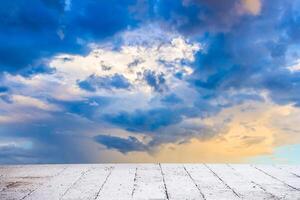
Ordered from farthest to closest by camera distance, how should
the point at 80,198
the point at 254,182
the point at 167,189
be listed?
the point at 254,182 → the point at 167,189 → the point at 80,198

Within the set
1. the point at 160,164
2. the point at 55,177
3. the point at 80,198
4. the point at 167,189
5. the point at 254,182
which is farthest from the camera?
the point at 160,164

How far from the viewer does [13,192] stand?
600 cm

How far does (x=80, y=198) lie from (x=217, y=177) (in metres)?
2.40

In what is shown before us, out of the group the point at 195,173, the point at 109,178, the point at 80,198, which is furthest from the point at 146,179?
the point at 80,198

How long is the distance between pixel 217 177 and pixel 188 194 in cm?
149

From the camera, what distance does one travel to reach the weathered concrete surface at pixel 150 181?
5.71 meters

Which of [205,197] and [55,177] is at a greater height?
[55,177]

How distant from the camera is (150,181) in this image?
6.58 metres

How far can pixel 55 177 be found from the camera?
23.4ft

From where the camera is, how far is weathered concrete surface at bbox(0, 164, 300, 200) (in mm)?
5711

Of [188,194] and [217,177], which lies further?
[217,177]

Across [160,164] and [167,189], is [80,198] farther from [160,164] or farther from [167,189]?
[160,164]

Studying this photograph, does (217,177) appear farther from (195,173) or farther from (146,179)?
(146,179)

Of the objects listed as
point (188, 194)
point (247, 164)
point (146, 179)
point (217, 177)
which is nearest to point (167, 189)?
point (188, 194)
